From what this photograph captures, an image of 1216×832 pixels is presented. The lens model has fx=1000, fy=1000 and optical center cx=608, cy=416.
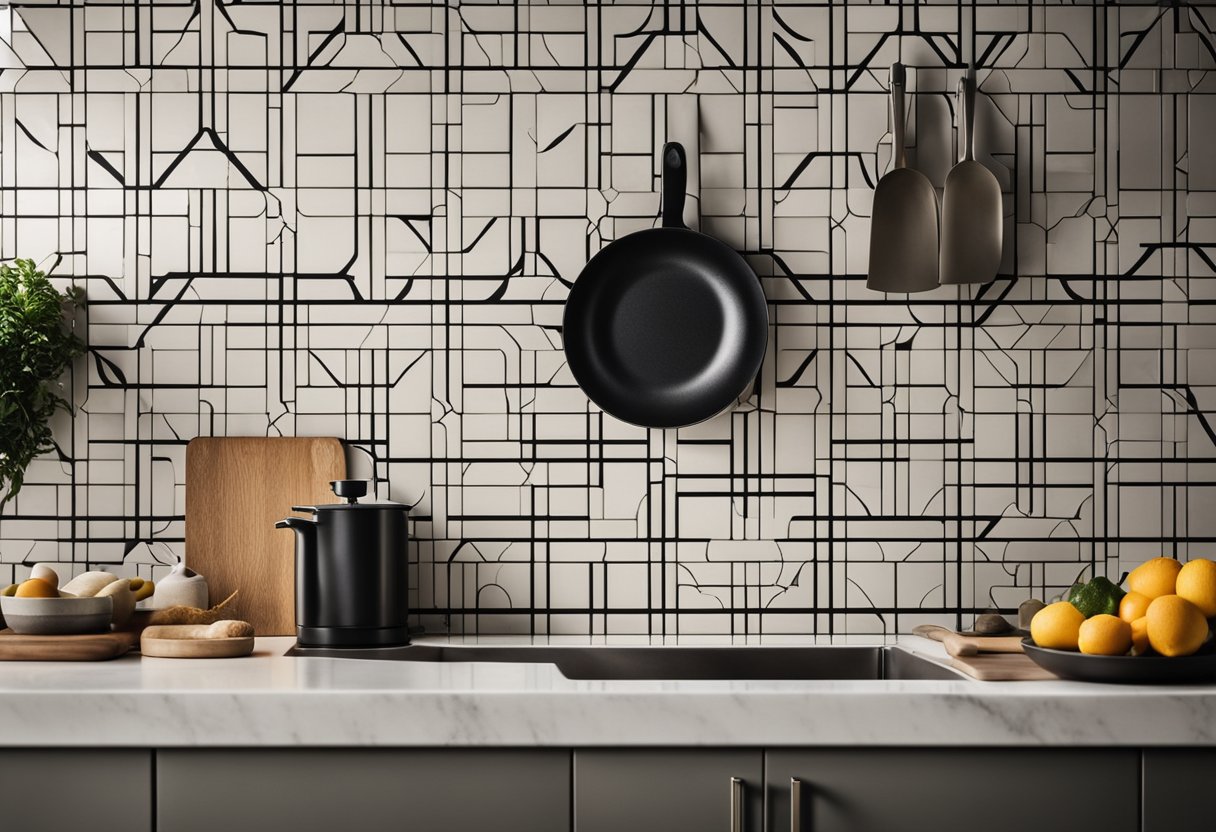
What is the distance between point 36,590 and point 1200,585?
1.58m

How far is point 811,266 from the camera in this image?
5.64ft

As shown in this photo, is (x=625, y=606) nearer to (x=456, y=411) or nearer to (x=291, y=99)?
(x=456, y=411)

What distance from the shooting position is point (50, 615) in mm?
1428

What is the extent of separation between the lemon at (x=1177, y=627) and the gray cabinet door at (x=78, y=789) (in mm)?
1221

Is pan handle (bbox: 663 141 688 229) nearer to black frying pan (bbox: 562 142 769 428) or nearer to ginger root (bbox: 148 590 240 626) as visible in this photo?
black frying pan (bbox: 562 142 769 428)

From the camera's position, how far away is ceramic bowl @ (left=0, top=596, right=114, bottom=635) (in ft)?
4.68

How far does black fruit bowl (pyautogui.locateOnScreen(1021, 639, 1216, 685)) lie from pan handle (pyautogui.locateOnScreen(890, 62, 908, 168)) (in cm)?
86

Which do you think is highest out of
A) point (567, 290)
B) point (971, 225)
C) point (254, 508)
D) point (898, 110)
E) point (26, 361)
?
point (898, 110)

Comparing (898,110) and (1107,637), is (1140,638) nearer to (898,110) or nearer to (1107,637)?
(1107,637)

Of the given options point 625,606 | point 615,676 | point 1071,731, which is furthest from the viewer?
point 625,606

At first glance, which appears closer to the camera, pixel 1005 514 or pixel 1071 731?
pixel 1071 731

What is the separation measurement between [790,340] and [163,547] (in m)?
1.12

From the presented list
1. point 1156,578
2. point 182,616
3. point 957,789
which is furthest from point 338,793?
point 1156,578

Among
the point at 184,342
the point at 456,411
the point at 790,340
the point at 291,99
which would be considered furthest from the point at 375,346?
the point at 790,340
